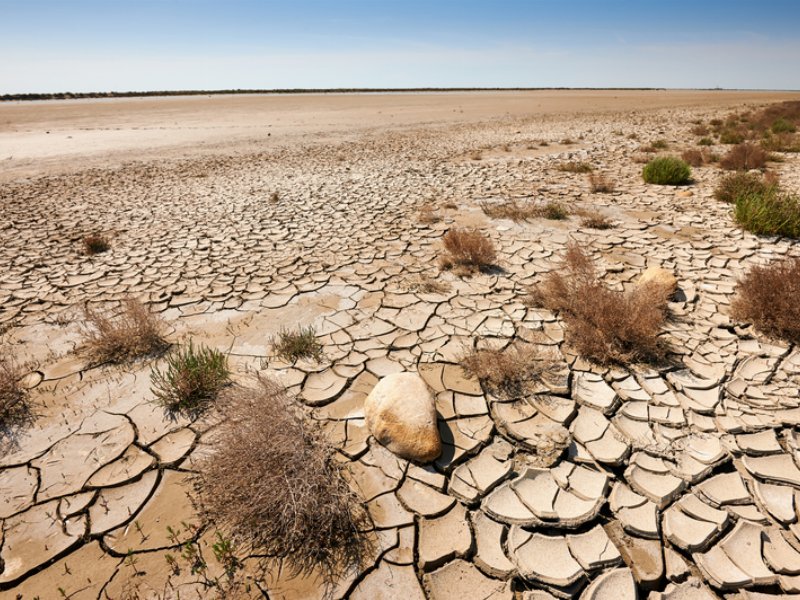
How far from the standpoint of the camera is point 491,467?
7.44 feet

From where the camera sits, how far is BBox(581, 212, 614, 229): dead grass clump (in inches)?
226

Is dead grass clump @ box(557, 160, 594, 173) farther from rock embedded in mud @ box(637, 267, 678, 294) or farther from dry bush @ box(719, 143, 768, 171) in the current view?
rock embedded in mud @ box(637, 267, 678, 294)

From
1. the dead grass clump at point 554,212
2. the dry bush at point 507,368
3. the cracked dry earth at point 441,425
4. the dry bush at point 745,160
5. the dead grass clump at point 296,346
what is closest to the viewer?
the cracked dry earth at point 441,425

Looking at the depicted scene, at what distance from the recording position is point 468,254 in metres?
4.64

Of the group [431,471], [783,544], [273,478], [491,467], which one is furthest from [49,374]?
[783,544]

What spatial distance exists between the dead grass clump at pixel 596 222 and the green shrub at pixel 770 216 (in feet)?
5.28

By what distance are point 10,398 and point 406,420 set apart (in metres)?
2.79

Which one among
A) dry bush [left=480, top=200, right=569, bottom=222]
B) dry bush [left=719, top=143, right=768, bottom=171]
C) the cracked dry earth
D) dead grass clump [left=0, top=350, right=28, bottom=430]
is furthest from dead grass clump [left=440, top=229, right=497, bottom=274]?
dry bush [left=719, top=143, right=768, bottom=171]

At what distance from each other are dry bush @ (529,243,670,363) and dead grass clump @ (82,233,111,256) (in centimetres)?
595

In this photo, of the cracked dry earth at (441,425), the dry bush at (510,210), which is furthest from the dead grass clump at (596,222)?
the dry bush at (510,210)

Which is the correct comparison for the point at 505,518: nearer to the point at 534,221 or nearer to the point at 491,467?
the point at 491,467

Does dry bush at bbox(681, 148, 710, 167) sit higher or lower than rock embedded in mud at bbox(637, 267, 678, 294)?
higher

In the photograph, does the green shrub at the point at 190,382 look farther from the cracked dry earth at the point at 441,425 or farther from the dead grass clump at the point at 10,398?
the dead grass clump at the point at 10,398

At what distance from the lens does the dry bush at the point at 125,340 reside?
3271 millimetres
